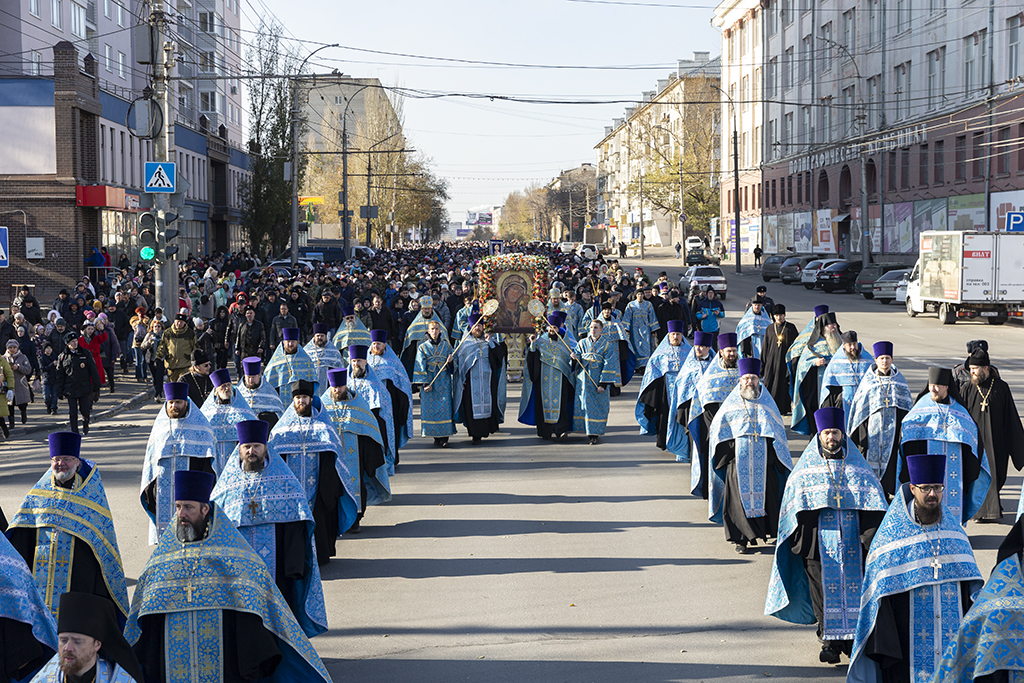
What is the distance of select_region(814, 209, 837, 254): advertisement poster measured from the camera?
208 feet

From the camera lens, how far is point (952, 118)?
46.9 metres

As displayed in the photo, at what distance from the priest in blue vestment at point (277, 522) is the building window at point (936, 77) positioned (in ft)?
152

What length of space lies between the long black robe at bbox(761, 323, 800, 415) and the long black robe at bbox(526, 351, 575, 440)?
2901mm

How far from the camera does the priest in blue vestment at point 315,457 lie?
958 centimetres

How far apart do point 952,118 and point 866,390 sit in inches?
1552

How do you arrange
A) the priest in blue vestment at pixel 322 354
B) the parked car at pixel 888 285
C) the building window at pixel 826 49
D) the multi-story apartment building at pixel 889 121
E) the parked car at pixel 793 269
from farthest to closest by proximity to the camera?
the building window at pixel 826 49, the parked car at pixel 793 269, the multi-story apartment building at pixel 889 121, the parked car at pixel 888 285, the priest in blue vestment at pixel 322 354

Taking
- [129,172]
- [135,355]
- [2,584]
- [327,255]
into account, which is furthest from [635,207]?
[2,584]

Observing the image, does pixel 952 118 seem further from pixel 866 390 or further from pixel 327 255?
pixel 866 390

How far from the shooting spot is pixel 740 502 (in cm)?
983

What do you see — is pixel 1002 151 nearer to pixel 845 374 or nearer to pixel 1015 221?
pixel 1015 221

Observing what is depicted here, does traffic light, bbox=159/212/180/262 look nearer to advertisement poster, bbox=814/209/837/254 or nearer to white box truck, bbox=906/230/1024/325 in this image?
white box truck, bbox=906/230/1024/325

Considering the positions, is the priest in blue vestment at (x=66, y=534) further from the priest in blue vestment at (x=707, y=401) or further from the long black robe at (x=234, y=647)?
the priest in blue vestment at (x=707, y=401)

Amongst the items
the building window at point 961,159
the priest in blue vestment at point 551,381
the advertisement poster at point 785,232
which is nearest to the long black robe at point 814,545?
the priest in blue vestment at point 551,381

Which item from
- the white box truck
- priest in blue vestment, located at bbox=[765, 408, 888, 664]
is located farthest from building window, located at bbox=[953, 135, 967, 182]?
priest in blue vestment, located at bbox=[765, 408, 888, 664]
